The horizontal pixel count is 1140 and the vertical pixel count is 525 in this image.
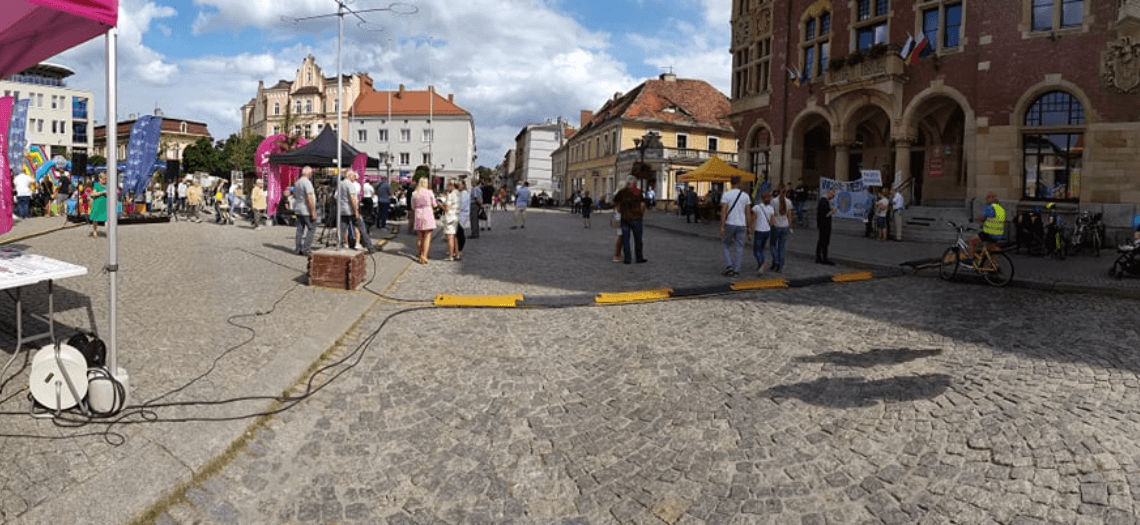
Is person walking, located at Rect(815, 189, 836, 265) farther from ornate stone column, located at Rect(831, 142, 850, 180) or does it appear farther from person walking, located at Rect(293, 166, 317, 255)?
ornate stone column, located at Rect(831, 142, 850, 180)

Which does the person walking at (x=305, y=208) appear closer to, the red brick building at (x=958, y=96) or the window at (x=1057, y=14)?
the red brick building at (x=958, y=96)

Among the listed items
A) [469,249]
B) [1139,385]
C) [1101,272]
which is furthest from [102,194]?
[1101,272]

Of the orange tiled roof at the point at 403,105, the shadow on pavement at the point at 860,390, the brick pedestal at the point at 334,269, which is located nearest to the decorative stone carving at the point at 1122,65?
the shadow on pavement at the point at 860,390

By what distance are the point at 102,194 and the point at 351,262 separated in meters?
10.3

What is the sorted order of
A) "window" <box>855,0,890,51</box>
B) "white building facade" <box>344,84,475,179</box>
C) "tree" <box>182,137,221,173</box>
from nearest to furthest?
1. "window" <box>855,0,890,51</box>
2. "tree" <box>182,137,221,173</box>
3. "white building facade" <box>344,84,475,179</box>

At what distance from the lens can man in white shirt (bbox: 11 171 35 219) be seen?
1985cm

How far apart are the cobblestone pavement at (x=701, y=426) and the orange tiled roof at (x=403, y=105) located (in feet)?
293

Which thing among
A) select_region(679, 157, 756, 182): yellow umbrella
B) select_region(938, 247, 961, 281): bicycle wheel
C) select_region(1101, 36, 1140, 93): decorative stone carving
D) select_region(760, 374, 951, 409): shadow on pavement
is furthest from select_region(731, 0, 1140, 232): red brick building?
select_region(760, 374, 951, 409): shadow on pavement

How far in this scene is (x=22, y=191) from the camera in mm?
19891

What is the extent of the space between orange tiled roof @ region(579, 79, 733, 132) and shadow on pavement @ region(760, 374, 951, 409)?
5336 cm

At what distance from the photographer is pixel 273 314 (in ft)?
24.0

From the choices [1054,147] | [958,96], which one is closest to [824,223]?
[1054,147]

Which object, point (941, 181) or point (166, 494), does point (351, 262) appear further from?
point (941, 181)

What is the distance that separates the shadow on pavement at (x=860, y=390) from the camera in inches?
197
